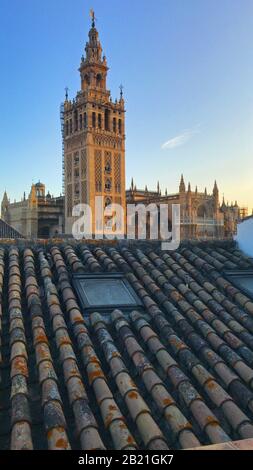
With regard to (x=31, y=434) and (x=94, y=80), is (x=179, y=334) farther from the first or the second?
(x=94, y=80)

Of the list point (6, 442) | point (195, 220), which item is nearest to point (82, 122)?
point (195, 220)

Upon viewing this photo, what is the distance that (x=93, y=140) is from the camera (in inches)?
2559

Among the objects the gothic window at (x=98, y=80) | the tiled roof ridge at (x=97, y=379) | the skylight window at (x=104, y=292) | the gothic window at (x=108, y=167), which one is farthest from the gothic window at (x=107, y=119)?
the tiled roof ridge at (x=97, y=379)

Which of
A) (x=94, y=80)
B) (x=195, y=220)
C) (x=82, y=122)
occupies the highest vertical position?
(x=94, y=80)

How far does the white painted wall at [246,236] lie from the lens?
402 inches

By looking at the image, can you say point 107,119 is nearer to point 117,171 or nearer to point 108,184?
point 117,171

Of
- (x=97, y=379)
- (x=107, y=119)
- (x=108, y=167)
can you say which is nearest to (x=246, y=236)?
(x=97, y=379)

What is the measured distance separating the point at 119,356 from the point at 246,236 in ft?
20.2

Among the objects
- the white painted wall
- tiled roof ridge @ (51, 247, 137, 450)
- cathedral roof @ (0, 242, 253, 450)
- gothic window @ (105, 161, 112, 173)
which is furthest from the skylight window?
gothic window @ (105, 161, 112, 173)

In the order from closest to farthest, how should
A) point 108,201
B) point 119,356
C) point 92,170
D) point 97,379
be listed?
point 97,379 → point 119,356 → point 92,170 → point 108,201

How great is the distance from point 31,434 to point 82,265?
4.07 metres

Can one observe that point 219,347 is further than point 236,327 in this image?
No

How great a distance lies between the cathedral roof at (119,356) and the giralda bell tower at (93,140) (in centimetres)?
5530

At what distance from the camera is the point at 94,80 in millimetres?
67000
